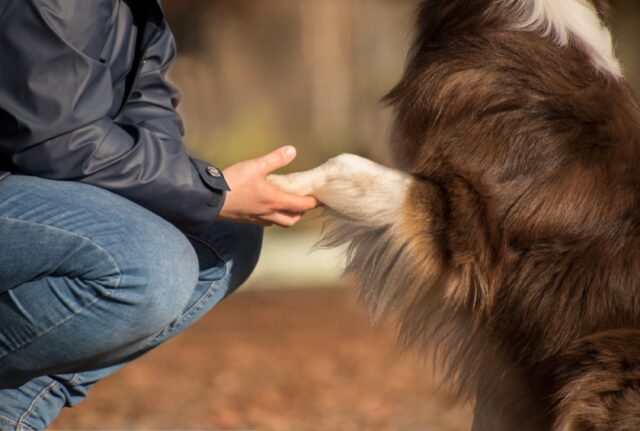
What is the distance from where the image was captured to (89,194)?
298cm

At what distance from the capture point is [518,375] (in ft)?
10.9

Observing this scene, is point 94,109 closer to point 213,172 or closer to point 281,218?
point 213,172

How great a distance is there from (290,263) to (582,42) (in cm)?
799

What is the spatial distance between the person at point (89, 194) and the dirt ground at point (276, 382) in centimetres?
158

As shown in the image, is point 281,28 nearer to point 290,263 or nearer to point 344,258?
point 290,263

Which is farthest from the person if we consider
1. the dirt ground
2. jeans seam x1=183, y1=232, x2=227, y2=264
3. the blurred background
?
the dirt ground

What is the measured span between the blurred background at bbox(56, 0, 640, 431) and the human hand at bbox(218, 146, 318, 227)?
67cm

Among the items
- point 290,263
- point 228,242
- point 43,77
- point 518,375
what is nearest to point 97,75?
point 43,77

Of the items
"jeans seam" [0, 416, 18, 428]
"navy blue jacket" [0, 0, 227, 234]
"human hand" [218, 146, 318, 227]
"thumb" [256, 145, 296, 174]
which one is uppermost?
"navy blue jacket" [0, 0, 227, 234]

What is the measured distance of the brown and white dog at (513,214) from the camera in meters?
3.14

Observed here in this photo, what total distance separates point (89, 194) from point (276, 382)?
4.42m

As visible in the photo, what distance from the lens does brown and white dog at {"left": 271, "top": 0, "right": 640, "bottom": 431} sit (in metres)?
3.14

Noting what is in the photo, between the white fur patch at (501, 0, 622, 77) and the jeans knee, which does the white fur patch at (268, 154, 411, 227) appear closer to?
the jeans knee

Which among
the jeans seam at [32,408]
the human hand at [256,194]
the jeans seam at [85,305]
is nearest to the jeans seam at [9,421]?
the jeans seam at [32,408]
